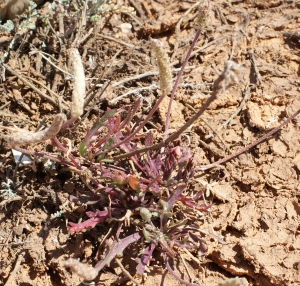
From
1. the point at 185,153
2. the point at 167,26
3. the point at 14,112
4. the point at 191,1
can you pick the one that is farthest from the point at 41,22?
the point at 185,153

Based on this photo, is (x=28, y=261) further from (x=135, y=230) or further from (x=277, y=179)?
(x=277, y=179)

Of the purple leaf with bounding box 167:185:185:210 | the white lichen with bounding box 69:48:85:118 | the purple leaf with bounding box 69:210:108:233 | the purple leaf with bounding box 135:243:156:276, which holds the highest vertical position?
the white lichen with bounding box 69:48:85:118

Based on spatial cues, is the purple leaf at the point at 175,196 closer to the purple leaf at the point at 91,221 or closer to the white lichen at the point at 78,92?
the purple leaf at the point at 91,221

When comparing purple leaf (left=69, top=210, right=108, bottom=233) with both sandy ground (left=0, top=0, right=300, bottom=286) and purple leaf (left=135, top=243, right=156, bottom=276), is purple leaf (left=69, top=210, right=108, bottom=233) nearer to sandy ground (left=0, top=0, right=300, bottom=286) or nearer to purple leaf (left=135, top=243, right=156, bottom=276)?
sandy ground (left=0, top=0, right=300, bottom=286)

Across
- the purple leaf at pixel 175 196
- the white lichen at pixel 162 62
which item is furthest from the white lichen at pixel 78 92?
the purple leaf at pixel 175 196

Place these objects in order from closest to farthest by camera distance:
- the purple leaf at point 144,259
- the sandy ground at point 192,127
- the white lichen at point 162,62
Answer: the white lichen at point 162,62
the purple leaf at point 144,259
the sandy ground at point 192,127

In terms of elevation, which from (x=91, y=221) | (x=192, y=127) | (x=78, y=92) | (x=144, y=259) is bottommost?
(x=144, y=259)

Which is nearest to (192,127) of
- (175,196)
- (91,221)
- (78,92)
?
(175,196)

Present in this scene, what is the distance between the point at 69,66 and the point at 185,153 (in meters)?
1.02

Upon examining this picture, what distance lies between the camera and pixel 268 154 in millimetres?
2572

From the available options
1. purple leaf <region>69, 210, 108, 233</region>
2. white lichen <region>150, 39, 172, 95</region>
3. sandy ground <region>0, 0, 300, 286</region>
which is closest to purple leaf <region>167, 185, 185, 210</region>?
sandy ground <region>0, 0, 300, 286</region>

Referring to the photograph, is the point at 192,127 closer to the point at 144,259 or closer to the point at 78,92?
the point at 144,259

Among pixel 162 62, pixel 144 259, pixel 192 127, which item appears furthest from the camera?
pixel 192 127

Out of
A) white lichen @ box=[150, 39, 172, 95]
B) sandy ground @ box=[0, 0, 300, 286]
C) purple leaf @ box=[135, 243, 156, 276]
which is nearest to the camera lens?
white lichen @ box=[150, 39, 172, 95]
